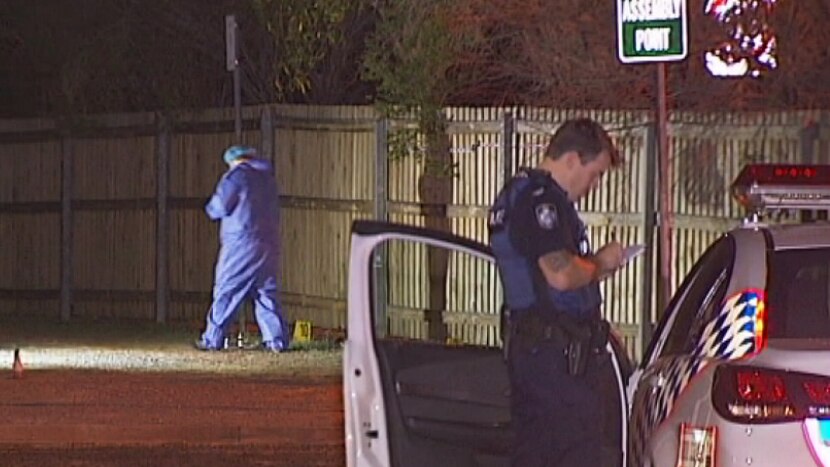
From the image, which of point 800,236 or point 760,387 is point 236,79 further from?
point 760,387

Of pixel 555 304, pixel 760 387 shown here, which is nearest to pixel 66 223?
pixel 555 304

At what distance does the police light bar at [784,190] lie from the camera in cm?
Answer: 726

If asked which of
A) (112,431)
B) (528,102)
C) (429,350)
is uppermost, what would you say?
(528,102)

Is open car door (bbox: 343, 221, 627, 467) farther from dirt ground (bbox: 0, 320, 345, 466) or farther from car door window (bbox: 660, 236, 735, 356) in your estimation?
dirt ground (bbox: 0, 320, 345, 466)

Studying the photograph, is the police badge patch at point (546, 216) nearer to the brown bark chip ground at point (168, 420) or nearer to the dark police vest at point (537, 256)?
the dark police vest at point (537, 256)

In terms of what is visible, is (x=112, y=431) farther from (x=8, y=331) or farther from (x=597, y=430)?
(x=8, y=331)

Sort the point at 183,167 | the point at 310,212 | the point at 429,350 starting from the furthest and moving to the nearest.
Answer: the point at 183,167
the point at 310,212
the point at 429,350

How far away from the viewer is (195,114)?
69.5ft

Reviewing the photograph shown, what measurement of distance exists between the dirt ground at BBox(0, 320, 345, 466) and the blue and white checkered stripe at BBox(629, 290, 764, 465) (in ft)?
16.7

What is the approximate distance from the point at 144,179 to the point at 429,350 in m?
13.7

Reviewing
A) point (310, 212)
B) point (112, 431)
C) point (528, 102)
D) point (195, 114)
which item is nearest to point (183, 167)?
point (195, 114)

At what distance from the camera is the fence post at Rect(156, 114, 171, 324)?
21312mm

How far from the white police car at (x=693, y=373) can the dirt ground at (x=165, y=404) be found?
12.9 ft

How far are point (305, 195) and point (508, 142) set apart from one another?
10.7ft
